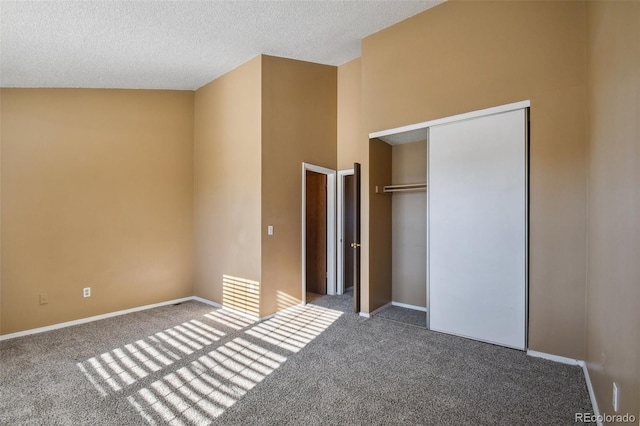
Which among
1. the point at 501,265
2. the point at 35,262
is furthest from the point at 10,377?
the point at 501,265

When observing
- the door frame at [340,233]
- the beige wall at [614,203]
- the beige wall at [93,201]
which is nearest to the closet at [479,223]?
the beige wall at [614,203]

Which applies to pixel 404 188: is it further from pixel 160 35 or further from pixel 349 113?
pixel 160 35

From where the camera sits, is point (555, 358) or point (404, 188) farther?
point (404, 188)

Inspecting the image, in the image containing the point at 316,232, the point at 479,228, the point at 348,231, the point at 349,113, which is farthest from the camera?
the point at 348,231

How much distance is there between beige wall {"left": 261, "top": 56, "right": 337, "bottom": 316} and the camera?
13.0 feet

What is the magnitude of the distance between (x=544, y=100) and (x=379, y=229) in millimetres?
2175

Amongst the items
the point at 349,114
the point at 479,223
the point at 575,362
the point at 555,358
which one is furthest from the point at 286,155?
the point at 575,362

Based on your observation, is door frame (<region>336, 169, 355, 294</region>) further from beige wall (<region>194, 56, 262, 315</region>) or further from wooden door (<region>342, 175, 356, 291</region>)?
beige wall (<region>194, 56, 262, 315</region>)

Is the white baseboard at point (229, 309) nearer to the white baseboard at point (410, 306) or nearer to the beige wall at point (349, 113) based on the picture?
the white baseboard at point (410, 306)

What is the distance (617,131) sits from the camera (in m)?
1.61

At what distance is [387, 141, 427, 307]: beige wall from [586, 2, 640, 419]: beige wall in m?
1.90

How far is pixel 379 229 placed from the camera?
160 inches

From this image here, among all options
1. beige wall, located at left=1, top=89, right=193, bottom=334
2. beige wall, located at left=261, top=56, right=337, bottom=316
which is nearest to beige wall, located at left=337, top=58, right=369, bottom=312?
beige wall, located at left=261, top=56, right=337, bottom=316

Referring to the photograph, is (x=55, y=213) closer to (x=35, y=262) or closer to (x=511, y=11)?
(x=35, y=262)
